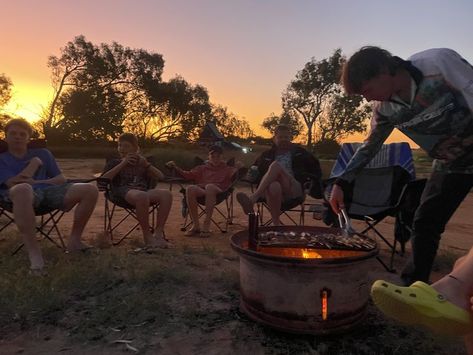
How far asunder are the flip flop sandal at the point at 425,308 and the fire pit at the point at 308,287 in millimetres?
599

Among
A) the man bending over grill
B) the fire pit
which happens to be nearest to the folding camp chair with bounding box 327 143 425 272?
the man bending over grill

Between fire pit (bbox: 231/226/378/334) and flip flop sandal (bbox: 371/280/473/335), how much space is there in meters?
0.60

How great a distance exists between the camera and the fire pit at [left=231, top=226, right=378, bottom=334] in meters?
2.07

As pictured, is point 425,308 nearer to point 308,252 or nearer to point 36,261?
point 308,252

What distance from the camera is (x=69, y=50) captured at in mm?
23562

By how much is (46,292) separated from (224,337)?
122 cm

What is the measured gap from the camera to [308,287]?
210cm

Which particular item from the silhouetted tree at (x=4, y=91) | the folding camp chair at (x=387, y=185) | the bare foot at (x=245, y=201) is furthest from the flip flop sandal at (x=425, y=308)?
the silhouetted tree at (x=4, y=91)

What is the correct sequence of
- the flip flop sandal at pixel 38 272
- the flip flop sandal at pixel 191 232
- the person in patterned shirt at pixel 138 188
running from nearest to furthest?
the flip flop sandal at pixel 38 272
the person in patterned shirt at pixel 138 188
the flip flop sandal at pixel 191 232

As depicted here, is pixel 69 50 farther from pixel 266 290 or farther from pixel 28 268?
pixel 266 290

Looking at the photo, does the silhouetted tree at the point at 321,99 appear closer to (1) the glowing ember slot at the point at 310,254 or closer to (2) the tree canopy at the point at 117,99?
(2) the tree canopy at the point at 117,99

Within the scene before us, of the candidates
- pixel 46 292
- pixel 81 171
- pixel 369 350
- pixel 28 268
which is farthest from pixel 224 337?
pixel 81 171

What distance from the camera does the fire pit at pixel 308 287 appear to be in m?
2.07

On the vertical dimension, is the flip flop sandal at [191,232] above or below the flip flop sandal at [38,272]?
below
